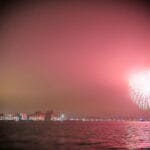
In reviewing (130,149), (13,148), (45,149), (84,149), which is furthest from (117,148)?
(13,148)

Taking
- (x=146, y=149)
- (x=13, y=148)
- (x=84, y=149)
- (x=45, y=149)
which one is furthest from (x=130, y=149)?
(x=13, y=148)

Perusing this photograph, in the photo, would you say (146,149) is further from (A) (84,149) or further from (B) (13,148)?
(B) (13,148)

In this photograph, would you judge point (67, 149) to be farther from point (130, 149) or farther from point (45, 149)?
point (130, 149)

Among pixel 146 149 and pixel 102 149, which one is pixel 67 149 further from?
pixel 146 149

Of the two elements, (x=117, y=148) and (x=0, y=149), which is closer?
(x=0, y=149)

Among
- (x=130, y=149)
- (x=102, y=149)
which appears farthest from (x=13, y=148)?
(x=130, y=149)

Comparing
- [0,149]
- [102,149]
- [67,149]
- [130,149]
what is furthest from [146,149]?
[0,149]

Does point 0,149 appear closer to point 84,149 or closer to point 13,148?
point 13,148
